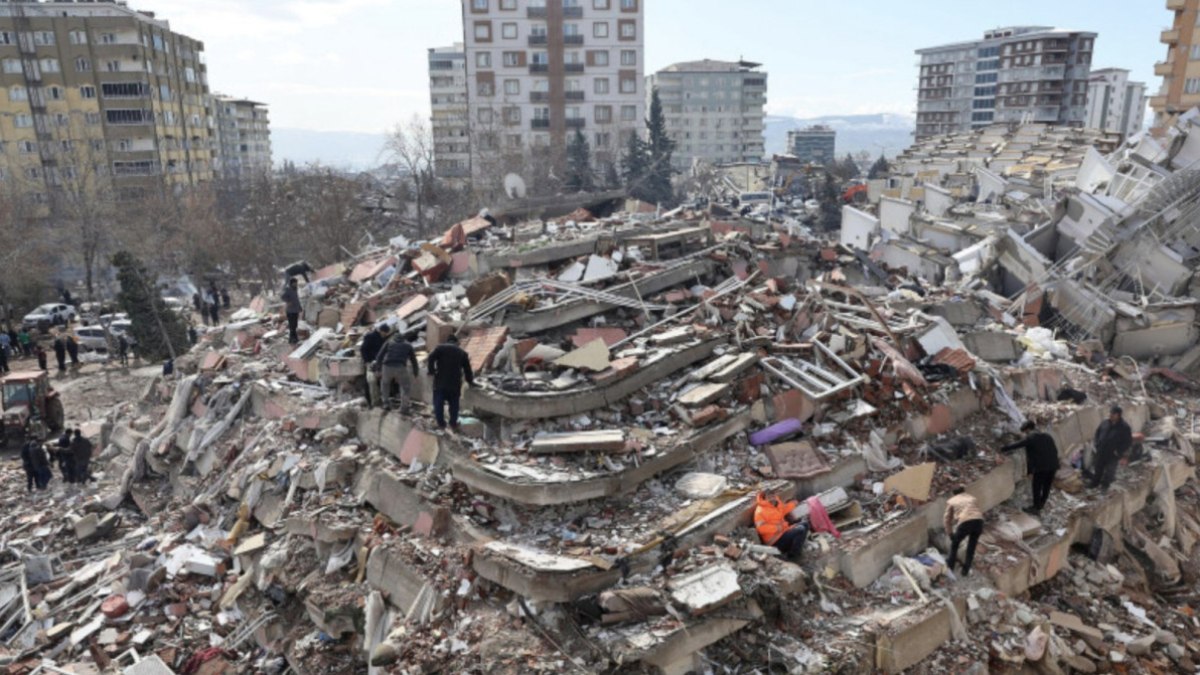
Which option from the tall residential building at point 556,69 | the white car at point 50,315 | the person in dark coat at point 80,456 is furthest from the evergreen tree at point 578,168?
the person in dark coat at point 80,456

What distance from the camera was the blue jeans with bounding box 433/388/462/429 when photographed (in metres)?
8.12

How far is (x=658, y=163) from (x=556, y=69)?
31.1 feet

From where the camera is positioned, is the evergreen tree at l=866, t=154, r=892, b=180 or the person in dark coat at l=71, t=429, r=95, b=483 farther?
the evergreen tree at l=866, t=154, r=892, b=180

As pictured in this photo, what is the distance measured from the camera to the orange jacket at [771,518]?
23.7 ft

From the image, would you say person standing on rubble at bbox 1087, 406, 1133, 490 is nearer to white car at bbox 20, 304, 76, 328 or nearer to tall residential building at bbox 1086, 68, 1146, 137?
white car at bbox 20, 304, 76, 328

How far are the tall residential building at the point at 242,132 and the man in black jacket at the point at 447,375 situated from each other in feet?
199

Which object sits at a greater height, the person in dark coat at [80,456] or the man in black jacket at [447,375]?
the man in black jacket at [447,375]

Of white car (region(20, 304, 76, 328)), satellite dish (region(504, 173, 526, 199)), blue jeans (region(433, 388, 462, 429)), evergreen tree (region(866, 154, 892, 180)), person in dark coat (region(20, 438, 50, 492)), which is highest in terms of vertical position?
satellite dish (region(504, 173, 526, 199))

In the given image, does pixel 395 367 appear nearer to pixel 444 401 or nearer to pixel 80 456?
pixel 444 401

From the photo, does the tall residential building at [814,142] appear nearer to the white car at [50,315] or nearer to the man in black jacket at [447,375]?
the white car at [50,315]

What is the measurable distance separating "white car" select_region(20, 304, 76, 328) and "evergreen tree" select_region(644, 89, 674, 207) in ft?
82.5

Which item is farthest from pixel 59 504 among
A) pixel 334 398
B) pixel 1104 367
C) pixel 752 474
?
pixel 1104 367

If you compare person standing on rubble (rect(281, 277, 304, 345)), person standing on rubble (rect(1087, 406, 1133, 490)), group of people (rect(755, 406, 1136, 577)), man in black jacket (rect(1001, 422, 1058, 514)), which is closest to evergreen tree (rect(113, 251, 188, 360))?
person standing on rubble (rect(281, 277, 304, 345))

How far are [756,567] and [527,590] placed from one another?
6.57 feet
